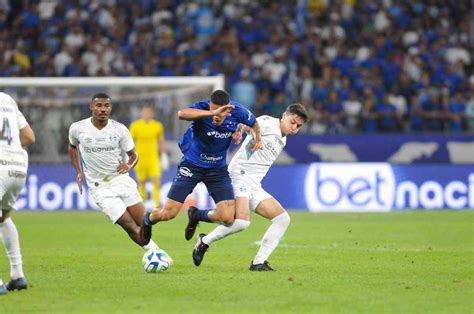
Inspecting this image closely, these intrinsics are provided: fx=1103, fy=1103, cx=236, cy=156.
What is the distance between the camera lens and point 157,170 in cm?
2283

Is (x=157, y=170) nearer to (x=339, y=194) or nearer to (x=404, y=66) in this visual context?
(x=339, y=194)

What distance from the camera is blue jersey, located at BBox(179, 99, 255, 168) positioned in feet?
41.2

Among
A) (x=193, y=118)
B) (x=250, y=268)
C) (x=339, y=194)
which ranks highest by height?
(x=193, y=118)

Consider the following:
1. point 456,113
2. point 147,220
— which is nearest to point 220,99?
point 147,220

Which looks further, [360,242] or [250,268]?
[360,242]

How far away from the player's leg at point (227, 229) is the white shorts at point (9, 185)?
301cm

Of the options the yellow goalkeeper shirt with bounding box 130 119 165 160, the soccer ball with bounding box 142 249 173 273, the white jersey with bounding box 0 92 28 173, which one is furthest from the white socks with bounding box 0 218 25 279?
the yellow goalkeeper shirt with bounding box 130 119 165 160

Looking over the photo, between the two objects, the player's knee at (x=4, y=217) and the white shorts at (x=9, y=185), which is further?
the player's knee at (x=4, y=217)

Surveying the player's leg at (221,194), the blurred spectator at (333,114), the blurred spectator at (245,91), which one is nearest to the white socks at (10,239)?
the player's leg at (221,194)

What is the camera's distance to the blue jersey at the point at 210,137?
12.5 m

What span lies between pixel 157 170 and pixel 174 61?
20.1ft

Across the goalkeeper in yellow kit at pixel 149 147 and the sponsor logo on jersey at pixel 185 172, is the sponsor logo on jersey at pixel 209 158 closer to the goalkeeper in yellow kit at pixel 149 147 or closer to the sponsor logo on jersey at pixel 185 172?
the sponsor logo on jersey at pixel 185 172

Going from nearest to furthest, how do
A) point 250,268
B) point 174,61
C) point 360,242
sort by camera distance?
point 250,268 < point 360,242 < point 174,61

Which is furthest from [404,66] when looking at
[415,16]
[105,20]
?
[105,20]
